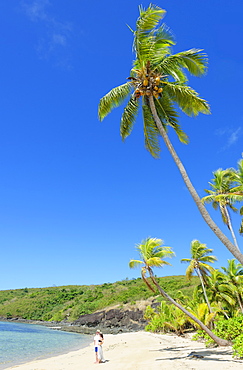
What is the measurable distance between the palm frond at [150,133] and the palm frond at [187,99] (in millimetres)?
1424

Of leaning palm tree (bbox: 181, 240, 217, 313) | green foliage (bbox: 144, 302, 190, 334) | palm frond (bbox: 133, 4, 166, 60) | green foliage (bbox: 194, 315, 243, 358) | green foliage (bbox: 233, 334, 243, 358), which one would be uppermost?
palm frond (bbox: 133, 4, 166, 60)

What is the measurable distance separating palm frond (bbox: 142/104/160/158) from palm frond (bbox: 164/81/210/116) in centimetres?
142

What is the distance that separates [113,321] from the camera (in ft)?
154

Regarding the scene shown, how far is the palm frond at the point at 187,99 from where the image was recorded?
12.7 meters

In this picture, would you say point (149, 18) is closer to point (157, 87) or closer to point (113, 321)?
point (157, 87)

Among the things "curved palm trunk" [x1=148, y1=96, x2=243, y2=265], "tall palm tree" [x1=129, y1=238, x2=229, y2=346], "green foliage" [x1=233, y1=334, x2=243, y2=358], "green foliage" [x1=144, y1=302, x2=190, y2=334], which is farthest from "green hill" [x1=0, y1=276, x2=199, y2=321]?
"curved palm trunk" [x1=148, y1=96, x2=243, y2=265]

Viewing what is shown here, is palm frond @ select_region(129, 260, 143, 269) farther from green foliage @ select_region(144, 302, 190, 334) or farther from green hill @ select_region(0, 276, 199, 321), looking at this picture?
green hill @ select_region(0, 276, 199, 321)

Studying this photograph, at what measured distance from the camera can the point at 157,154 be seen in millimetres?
14711

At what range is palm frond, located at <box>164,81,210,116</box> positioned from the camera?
12734mm

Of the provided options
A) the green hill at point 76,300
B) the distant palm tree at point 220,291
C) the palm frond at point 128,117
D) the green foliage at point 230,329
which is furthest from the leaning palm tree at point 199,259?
the green hill at point 76,300

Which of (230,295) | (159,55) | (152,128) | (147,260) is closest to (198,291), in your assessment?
(230,295)

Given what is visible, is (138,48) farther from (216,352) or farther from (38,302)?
(38,302)

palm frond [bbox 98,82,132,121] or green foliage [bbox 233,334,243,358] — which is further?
palm frond [bbox 98,82,132,121]

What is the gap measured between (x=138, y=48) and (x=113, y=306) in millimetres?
49389
